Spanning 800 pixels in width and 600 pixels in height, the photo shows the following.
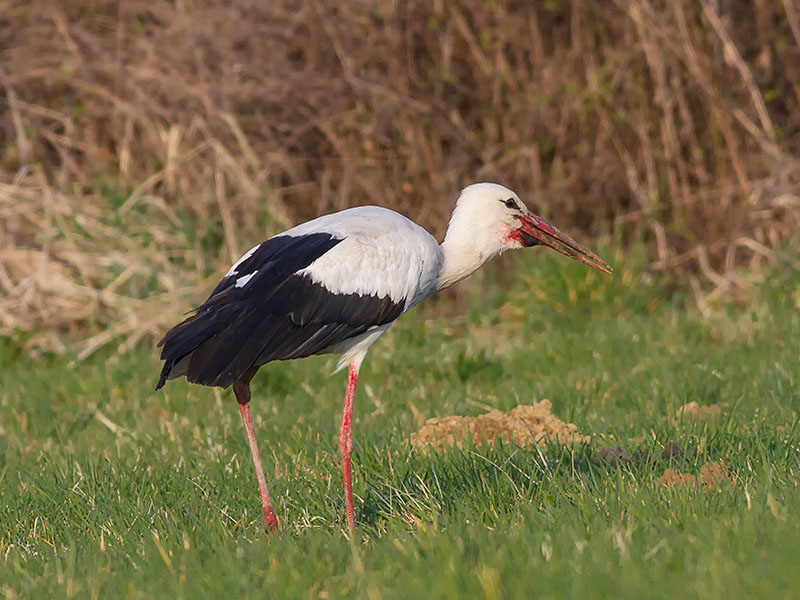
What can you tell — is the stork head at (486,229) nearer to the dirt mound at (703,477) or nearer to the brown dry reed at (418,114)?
the dirt mound at (703,477)

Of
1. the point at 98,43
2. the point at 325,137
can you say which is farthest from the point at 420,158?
the point at 98,43

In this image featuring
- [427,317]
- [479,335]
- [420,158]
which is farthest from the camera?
[420,158]

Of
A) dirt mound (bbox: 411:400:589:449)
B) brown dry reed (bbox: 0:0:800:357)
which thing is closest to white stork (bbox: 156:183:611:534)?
dirt mound (bbox: 411:400:589:449)

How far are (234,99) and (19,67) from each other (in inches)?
84.6

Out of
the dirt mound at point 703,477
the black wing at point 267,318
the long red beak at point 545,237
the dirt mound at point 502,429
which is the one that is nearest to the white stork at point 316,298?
the black wing at point 267,318

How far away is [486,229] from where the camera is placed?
544cm

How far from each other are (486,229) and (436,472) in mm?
1175

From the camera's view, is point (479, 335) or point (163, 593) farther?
point (479, 335)

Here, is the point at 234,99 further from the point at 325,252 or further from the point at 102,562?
the point at 102,562

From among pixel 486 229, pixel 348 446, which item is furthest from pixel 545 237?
pixel 348 446

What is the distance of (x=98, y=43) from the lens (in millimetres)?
11430

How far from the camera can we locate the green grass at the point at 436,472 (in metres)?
3.50

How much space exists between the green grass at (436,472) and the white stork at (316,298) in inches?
15.3

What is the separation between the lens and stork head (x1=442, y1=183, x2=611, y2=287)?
5371 mm
